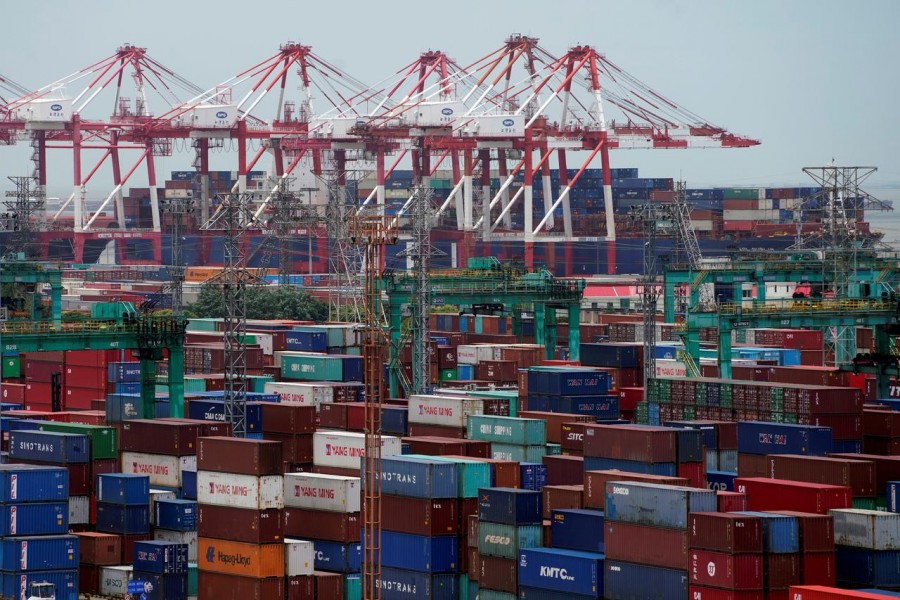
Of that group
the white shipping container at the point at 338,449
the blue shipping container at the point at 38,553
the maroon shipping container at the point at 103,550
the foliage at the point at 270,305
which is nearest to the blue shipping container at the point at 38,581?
the blue shipping container at the point at 38,553

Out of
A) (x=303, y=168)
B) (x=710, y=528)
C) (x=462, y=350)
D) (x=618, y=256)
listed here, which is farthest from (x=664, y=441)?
(x=303, y=168)

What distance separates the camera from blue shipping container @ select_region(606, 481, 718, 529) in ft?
108

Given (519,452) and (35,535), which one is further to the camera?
(519,452)

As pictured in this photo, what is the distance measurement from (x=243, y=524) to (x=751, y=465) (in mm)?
11950

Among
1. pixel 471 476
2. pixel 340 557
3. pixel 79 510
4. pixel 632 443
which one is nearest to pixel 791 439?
pixel 632 443

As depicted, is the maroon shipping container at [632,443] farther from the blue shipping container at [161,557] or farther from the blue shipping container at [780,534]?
the blue shipping container at [161,557]

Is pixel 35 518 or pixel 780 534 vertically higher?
pixel 780 534

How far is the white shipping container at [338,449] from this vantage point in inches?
1631

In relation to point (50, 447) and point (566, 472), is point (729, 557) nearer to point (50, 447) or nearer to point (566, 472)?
point (566, 472)

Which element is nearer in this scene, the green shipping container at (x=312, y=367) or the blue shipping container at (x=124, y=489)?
the blue shipping container at (x=124, y=489)

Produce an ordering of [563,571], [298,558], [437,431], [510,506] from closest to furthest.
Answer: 1. [563,571]
2. [510,506]
3. [298,558]
4. [437,431]

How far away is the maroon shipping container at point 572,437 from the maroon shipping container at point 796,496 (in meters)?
8.39

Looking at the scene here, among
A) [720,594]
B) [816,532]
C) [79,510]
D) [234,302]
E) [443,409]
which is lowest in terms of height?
[720,594]

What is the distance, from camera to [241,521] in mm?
36656
